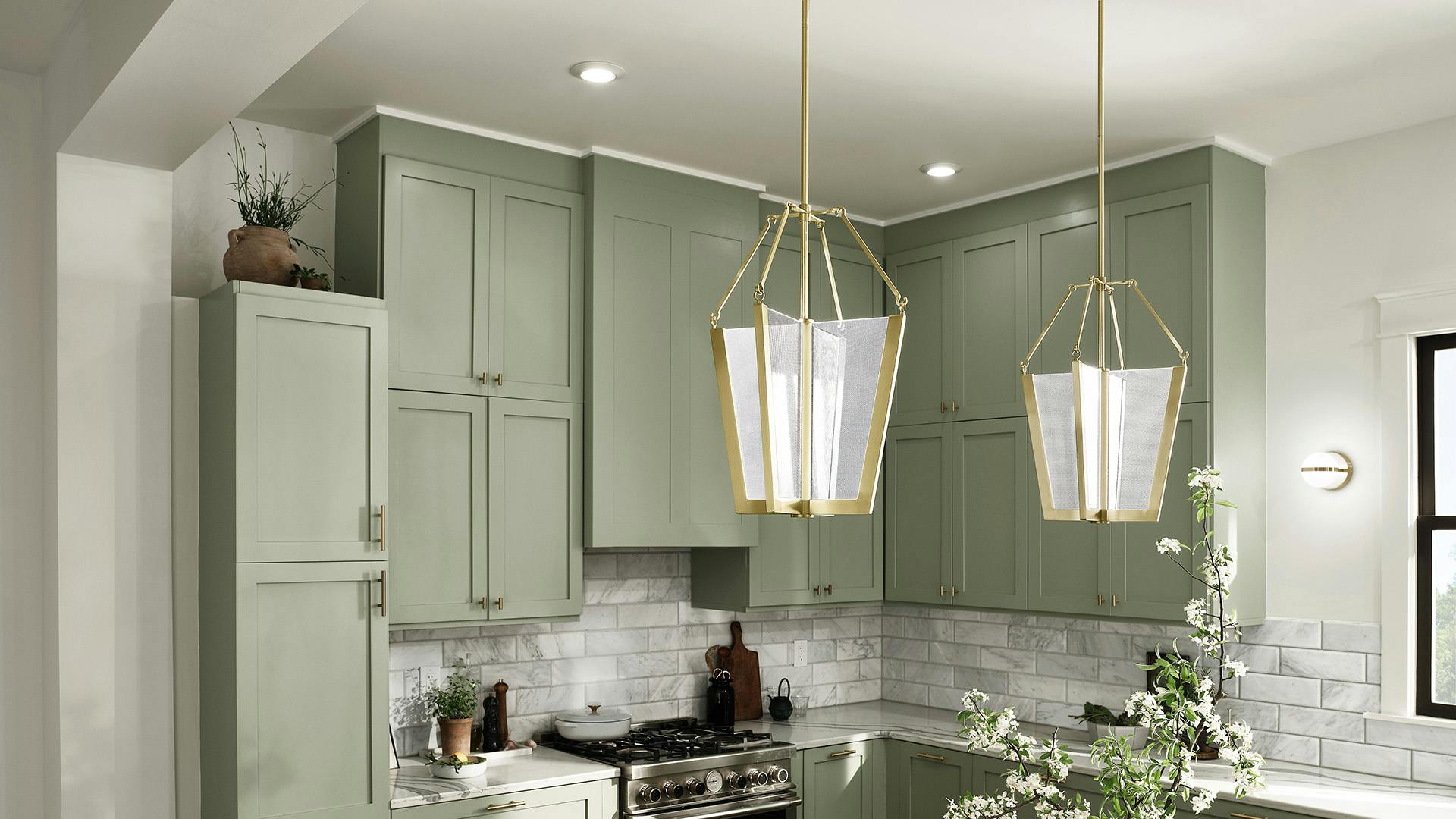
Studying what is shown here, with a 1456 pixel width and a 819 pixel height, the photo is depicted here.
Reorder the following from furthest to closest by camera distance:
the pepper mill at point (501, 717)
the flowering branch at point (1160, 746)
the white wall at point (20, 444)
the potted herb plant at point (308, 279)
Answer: the pepper mill at point (501, 717), the potted herb plant at point (308, 279), the white wall at point (20, 444), the flowering branch at point (1160, 746)

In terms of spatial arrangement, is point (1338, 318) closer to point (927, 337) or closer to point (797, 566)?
point (927, 337)

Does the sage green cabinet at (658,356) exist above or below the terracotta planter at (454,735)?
above

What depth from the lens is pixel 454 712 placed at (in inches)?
142

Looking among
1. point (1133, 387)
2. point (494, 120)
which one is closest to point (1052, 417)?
point (1133, 387)

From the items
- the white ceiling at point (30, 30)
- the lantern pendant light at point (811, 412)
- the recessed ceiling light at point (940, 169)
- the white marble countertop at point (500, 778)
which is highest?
the white ceiling at point (30, 30)

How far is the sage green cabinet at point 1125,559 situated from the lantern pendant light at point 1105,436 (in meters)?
1.93

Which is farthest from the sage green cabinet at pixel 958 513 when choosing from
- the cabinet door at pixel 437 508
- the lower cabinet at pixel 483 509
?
the cabinet door at pixel 437 508

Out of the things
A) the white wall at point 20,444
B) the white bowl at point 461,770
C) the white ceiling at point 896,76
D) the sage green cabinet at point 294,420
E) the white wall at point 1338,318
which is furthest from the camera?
the white wall at point 1338,318

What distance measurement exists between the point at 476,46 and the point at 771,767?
2574 mm

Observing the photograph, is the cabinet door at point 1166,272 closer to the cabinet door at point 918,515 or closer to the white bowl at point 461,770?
the cabinet door at point 918,515

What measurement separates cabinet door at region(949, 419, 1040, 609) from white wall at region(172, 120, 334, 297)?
2.53 m

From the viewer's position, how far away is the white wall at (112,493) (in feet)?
9.65

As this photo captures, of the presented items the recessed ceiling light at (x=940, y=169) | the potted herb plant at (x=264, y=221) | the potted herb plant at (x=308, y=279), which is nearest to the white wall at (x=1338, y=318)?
the recessed ceiling light at (x=940, y=169)

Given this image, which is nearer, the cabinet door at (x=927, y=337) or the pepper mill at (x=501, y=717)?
the pepper mill at (x=501, y=717)
